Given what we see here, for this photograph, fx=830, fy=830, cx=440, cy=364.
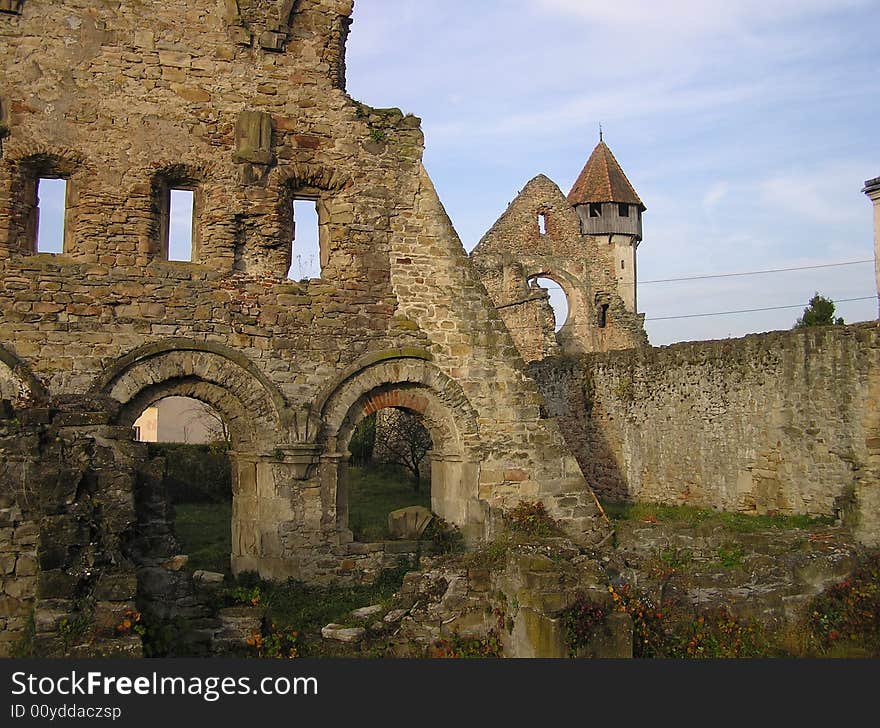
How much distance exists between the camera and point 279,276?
11.2 m

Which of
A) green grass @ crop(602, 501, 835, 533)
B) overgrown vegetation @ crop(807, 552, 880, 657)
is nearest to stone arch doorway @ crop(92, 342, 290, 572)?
green grass @ crop(602, 501, 835, 533)

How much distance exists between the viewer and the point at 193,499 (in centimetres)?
1994

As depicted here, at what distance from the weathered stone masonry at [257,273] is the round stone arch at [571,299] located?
2004 cm

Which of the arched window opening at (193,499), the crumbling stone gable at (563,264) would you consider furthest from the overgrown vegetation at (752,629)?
the crumbling stone gable at (563,264)

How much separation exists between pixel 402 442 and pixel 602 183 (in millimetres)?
18240

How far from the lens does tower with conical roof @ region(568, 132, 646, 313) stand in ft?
112

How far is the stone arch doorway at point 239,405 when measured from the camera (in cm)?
1034

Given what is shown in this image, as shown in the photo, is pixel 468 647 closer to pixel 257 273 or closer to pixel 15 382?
pixel 257 273

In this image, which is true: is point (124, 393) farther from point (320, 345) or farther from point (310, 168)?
point (310, 168)

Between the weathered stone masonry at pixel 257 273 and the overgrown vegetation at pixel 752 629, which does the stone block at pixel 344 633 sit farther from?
the weathered stone masonry at pixel 257 273

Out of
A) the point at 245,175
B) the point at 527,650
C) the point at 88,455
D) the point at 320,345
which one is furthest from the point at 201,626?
the point at 245,175

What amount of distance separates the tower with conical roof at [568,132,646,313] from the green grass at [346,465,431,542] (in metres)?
15.0

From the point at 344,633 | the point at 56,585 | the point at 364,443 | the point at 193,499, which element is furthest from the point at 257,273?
the point at 364,443
